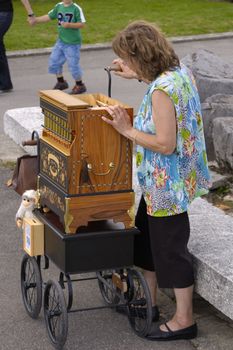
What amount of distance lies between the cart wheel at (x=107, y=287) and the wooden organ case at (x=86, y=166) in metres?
0.44

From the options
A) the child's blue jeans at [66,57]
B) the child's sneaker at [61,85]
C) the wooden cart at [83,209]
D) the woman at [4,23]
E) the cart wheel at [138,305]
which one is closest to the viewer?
the wooden cart at [83,209]

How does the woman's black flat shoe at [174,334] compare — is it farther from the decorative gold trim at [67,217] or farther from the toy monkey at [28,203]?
the toy monkey at [28,203]

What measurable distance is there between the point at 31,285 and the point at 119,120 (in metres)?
1.23

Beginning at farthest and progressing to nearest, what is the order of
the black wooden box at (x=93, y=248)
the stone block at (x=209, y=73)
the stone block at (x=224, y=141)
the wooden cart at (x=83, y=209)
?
the stone block at (x=209, y=73)
the stone block at (x=224, y=141)
the black wooden box at (x=93, y=248)
the wooden cart at (x=83, y=209)

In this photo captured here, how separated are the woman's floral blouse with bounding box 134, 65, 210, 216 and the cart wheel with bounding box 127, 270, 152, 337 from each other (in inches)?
16.0

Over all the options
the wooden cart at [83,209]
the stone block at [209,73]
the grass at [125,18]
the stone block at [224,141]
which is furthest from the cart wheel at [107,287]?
the grass at [125,18]

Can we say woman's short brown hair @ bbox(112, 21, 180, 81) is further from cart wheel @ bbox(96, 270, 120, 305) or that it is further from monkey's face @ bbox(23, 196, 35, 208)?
cart wheel @ bbox(96, 270, 120, 305)

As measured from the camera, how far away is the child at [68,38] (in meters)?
11.1

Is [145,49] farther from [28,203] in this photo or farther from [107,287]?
[107,287]

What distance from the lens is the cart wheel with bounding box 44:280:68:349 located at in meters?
4.75

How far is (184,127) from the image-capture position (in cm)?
468

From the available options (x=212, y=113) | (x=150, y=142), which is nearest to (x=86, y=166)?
(x=150, y=142)

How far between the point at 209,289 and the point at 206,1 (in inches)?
612

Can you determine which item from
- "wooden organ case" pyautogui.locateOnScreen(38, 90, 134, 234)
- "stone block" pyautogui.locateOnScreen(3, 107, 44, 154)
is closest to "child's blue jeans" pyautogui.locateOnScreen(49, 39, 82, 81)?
"stone block" pyautogui.locateOnScreen(3, 107, 44, 154)
